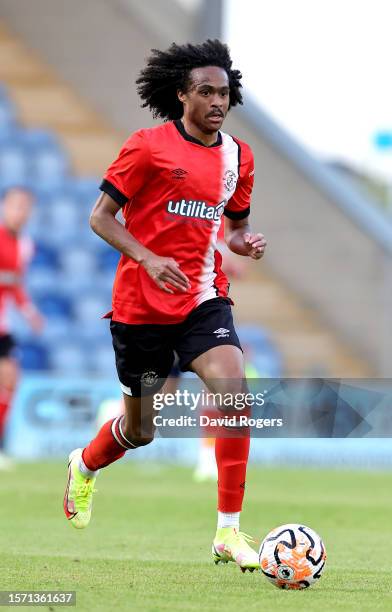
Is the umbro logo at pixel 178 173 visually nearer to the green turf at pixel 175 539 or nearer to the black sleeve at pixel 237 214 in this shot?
the black sleeve at pixel 237 214

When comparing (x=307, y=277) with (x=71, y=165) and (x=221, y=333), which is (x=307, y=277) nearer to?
(x=71, y=165)

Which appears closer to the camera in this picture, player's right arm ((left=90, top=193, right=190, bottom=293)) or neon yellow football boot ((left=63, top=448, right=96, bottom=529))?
player's right arm ((left=90, top=193, right=190, bottom=293))

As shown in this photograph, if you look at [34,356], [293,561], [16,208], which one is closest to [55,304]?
[34,356]

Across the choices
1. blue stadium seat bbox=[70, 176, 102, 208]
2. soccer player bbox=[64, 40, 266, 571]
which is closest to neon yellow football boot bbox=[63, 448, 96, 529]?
soccer player bbox=[64, 40, 266, 571]

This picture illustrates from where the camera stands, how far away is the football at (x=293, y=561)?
5.44 m

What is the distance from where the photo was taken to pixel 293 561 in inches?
214

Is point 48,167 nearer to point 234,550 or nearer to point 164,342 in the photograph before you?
point 164,342

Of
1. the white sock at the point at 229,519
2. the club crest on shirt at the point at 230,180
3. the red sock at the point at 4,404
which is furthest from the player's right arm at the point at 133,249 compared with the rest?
the red sock at the point at 4,404

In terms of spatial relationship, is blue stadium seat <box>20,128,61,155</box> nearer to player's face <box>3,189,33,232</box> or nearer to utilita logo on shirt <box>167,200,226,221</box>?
player's face <box>3,189,33,232</box>

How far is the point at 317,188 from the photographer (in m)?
18.4

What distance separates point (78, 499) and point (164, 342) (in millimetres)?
1100

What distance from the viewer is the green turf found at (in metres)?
5.16

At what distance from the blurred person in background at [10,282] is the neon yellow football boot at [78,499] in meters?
6.45

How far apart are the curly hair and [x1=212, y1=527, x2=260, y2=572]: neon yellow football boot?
6.67ft
